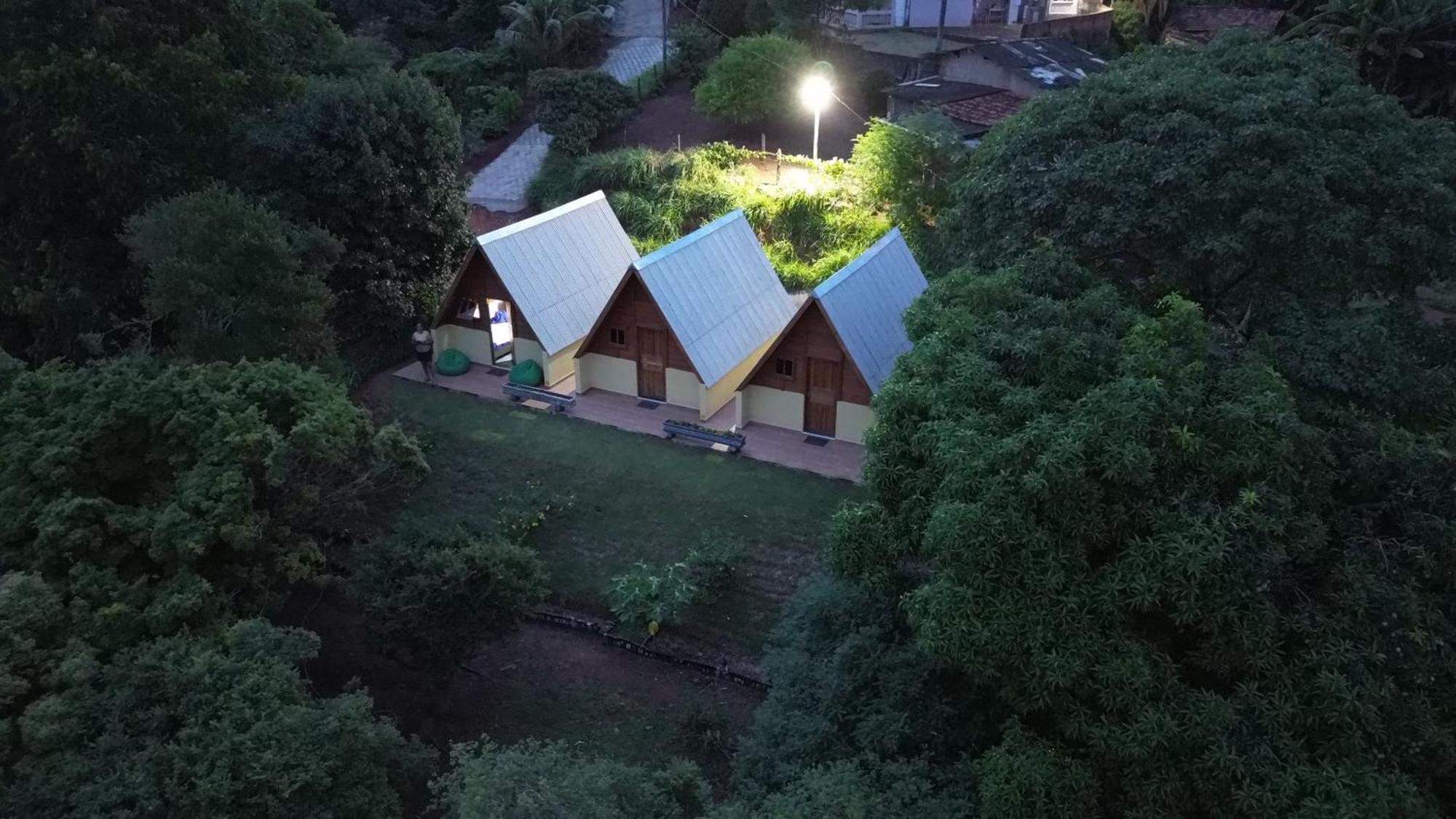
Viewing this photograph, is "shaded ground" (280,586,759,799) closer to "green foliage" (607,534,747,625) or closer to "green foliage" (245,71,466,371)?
"green foliage" (607,534,747,625)

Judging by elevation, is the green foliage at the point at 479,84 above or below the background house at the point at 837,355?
above

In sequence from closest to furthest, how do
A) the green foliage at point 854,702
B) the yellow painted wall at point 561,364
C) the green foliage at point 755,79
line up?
the green foliage at point 854,702 → the yellow painted wall at point 561,364 → the green foliage at point 755,79

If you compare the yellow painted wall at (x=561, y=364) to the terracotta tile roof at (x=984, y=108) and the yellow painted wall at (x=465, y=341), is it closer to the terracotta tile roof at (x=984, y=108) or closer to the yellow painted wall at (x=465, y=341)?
the yellow painted wall at (x=465, y=341)

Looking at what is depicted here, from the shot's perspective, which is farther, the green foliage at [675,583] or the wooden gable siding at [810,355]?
the wooden gable siding at [810,355]

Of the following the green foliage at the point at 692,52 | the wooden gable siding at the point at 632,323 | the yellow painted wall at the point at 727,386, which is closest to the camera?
the wooden gable siding at the point at 632,323

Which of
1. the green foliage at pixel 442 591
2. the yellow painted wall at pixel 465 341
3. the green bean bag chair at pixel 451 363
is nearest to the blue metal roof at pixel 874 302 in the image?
the green foliage at pixel 442 591

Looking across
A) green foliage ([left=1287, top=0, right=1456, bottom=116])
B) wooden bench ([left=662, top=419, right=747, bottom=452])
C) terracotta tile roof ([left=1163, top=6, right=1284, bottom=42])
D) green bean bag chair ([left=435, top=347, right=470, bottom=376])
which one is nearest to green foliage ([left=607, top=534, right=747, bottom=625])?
wooden bench ([left=662, top=419, right=747, bottom=452])

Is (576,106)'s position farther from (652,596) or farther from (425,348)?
(652,596)
